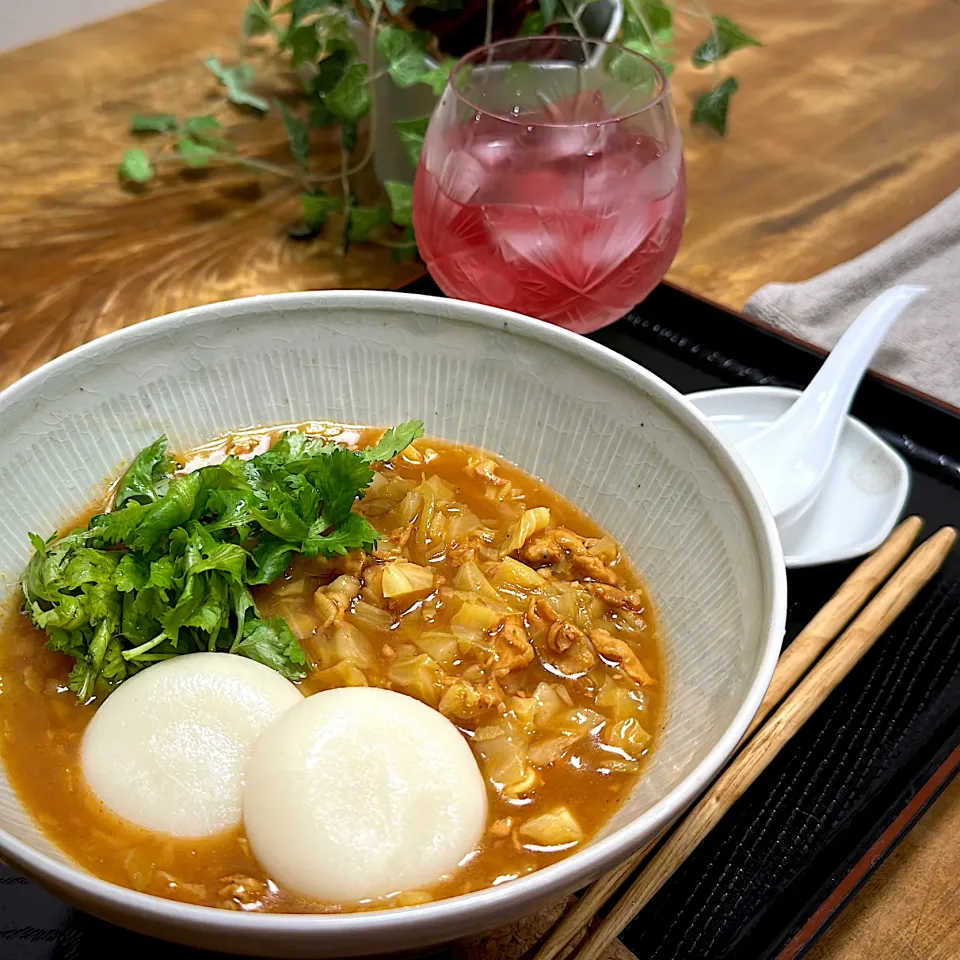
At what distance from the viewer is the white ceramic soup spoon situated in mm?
1434

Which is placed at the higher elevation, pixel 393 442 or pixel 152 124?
pixel 152 124

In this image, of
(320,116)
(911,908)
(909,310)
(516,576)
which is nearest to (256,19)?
(320,116)

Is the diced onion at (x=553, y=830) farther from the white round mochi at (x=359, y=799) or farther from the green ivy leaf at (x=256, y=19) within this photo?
the green ivy leaf at (x=256, y=19)

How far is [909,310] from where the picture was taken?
194 centimetres

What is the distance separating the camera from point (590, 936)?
100cm

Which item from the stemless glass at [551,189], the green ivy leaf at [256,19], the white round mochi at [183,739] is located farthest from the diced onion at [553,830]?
the green ivy leaf at [256,19]

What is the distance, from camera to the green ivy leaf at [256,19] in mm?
2244

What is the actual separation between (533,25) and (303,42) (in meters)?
0.49

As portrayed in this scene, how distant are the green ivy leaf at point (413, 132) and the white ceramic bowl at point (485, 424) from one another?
0.59 m

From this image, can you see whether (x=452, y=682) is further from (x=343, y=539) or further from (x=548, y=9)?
(x=548, y=9)

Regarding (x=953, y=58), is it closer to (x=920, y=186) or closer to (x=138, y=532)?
(x=920, y=186)

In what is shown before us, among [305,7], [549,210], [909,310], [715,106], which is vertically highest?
[305,7]

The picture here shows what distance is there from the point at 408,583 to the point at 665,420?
0.37 meters

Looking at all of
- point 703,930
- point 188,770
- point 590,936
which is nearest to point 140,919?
point 188,770
